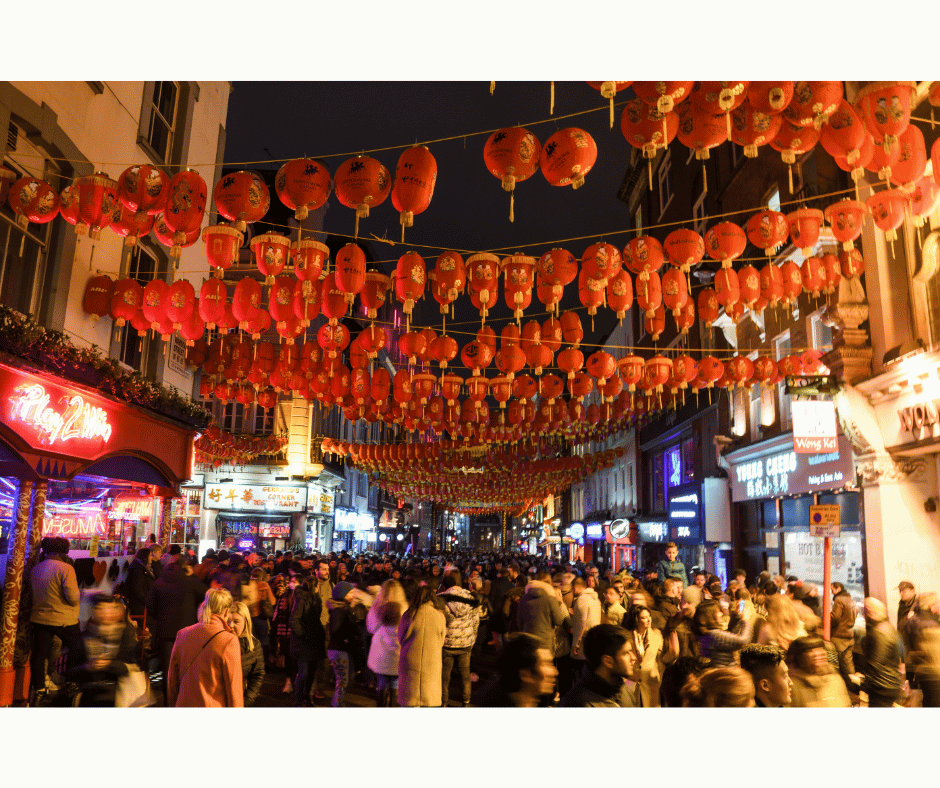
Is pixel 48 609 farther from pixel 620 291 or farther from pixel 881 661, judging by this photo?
pixel 881 661

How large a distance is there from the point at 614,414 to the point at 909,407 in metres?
8.17

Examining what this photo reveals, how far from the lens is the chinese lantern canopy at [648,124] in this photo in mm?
6109

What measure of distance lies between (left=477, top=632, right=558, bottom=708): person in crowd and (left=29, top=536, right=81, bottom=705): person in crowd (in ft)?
19.6

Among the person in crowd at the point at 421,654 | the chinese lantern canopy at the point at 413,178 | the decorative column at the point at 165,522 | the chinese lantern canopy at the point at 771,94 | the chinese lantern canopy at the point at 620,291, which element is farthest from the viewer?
the decorative column at the point at 165,522

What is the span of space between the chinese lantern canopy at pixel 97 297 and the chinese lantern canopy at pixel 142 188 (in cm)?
336

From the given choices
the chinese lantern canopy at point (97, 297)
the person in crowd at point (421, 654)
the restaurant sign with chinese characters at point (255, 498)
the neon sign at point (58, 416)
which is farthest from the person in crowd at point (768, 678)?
the restaurant sign with chinese characters at point (255, 498)

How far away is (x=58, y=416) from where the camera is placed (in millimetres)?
9008

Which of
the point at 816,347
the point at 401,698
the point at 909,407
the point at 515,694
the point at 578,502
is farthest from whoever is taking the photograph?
the point at 578,502

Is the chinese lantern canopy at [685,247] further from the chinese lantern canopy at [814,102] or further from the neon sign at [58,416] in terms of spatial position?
the neon sign at [58,416]

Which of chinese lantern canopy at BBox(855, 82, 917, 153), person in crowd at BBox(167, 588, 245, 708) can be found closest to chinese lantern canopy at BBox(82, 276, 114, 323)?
person in crowd at BBox(167, 588, 245, 708)

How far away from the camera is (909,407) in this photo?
1165 centimetres

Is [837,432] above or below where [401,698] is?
above

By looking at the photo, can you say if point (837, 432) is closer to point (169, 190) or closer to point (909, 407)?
point (909, 407)
